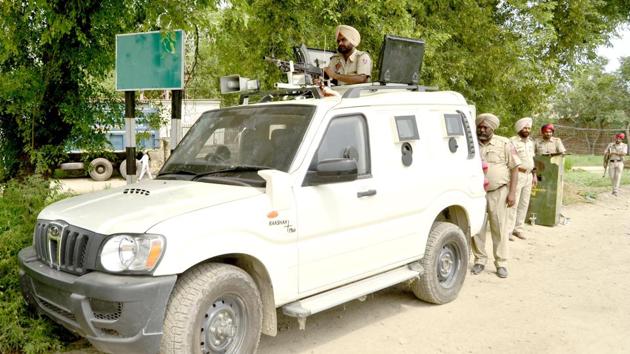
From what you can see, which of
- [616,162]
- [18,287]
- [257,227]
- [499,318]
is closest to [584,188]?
[616,162]

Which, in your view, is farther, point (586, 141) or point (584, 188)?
point (586, 141)

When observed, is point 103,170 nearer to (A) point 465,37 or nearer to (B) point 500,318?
(A) point 465,37

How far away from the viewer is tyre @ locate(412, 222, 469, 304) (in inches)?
226

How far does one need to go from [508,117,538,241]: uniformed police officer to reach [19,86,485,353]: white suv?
345 centimetres

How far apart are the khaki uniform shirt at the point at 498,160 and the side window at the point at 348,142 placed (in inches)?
113

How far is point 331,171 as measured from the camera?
427 cm

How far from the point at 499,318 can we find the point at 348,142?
2.35m

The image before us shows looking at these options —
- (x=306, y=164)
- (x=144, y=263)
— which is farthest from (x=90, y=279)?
(x=306, y=164)

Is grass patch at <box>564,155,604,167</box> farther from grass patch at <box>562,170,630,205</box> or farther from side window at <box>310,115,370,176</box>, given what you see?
side window at <box>310,115,370,176</box>

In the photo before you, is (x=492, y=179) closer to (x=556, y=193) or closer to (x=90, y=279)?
(x=556, y=193)

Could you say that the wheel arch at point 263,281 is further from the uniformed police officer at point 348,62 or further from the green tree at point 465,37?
the green tree at point 465,37

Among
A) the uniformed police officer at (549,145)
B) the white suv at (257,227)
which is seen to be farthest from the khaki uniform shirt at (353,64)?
the uniformed police officer at (549,145)

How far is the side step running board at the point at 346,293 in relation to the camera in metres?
4.30

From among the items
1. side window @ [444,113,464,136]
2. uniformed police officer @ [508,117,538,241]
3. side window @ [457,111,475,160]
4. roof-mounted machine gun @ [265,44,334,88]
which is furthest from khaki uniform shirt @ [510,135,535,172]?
roof-mounted machine gun @ [265,44,334,88]
